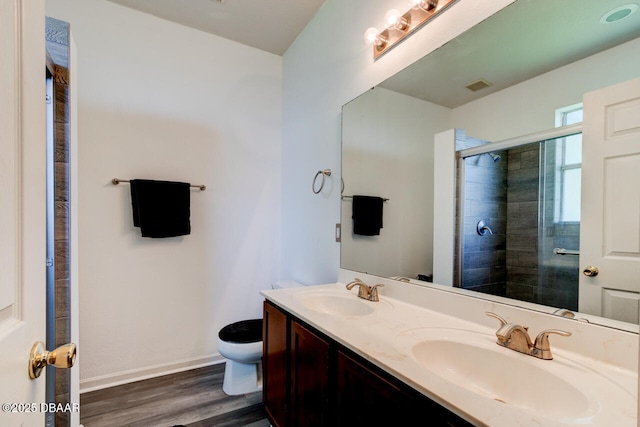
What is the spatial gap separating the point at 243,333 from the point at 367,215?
122 centimetres

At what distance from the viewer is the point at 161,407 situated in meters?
1.85

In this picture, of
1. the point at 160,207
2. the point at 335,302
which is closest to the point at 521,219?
the point at 335,302

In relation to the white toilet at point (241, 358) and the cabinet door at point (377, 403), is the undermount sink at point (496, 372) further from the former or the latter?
the white toilet at point (241, 358)

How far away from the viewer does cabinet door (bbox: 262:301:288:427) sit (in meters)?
1.43

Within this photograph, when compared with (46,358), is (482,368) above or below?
below

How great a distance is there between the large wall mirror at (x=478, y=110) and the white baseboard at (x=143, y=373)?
1.51 metres

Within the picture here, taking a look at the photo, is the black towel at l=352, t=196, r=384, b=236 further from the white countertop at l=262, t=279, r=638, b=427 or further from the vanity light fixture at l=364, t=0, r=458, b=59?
the vanity light fixture at l=364, t=0, r=458, b=59

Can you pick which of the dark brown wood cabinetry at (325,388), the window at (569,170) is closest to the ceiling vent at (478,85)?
the window at (569,170)

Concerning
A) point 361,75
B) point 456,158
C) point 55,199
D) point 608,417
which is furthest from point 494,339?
point 55,199

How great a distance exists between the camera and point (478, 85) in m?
1.22

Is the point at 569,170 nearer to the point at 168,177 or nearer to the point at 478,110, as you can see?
the point at 478,110

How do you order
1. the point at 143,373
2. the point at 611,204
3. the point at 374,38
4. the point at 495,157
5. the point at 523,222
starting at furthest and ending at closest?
1. the point at 143,373
2. the point at 374,38
3. the point at 495,157
4. the point at 523,222
5. the point at 611,204

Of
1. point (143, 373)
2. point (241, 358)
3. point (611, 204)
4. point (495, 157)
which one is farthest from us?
point (143, 373)

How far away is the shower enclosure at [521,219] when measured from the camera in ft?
3.02
